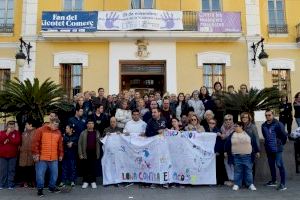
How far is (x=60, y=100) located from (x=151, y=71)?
715 cm

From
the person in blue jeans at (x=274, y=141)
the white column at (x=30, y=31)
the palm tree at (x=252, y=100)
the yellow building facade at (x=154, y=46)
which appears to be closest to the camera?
the person in blue jeans at (x=274, y=141)

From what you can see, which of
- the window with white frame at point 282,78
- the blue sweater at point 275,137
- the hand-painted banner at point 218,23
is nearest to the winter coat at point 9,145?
the blue sweater at point 275,137

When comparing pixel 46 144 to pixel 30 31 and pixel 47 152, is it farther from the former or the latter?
pixel 30 31

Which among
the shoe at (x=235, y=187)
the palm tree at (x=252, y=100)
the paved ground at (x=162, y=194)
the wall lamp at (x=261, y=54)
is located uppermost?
the wall lamp at (x=261, y=54)

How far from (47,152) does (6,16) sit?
36.7 feet

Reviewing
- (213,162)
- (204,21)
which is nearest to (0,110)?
(213,162)

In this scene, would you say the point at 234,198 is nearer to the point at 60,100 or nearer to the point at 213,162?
the point at 213,162

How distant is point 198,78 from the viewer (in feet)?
57.3

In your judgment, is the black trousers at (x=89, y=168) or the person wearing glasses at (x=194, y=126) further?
the person wearing glasses at (x=194, y=126)

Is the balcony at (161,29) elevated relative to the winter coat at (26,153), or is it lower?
elevated

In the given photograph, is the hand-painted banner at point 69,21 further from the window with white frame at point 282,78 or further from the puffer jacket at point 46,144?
the window with white frame at point 282,78

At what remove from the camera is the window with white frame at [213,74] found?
57.9 feet

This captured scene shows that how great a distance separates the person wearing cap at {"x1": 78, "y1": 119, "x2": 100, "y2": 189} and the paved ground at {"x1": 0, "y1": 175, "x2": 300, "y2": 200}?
1.26 ft

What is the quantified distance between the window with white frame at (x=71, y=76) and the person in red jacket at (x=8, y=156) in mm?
7414
